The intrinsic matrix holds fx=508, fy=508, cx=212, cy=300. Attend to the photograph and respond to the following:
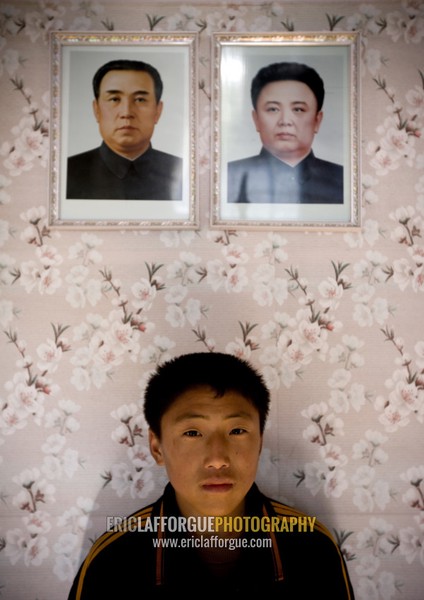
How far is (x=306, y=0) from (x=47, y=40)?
785 mm

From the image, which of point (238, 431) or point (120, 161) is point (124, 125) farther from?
point (238, 431)

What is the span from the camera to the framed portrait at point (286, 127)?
4.95 ft

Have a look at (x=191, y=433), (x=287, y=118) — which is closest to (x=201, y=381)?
(x=191, y=433)

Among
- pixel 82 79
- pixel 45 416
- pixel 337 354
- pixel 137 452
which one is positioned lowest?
pixel 137 452

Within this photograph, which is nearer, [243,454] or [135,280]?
[243,454]

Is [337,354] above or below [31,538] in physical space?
above

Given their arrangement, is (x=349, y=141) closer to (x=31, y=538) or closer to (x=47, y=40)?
(x=47, y=40)

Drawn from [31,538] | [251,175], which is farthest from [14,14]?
[31,538]

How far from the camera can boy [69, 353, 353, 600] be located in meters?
1.11

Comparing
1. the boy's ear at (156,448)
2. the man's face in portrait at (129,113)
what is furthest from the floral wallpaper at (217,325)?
the boy's ear at (156,448)

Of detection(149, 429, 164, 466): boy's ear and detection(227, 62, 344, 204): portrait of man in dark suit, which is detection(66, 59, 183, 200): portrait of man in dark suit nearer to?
detection(227, 62, 344, 204): portrait of man in dark suit

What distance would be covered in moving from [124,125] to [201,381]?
0.83 meters

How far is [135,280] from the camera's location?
4.93ft

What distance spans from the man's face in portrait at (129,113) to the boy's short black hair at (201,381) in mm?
681
